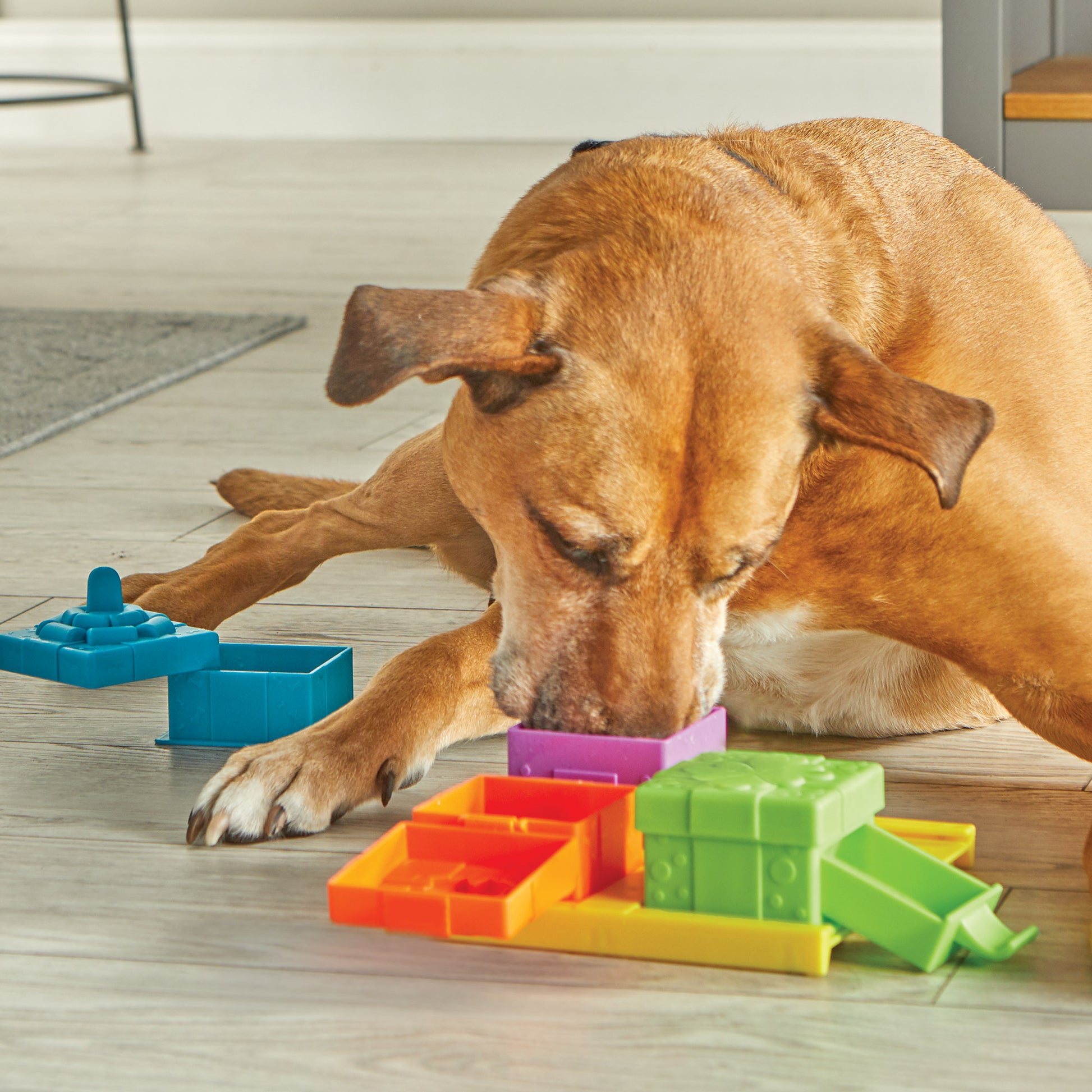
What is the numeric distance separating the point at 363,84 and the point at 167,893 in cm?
753

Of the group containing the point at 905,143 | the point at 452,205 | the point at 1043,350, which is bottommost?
the point at 452,205

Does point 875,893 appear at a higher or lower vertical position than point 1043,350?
lower

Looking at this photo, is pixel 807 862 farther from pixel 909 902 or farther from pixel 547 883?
pixel 547 883

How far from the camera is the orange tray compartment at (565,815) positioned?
142 cm

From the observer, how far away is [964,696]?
1.93 m

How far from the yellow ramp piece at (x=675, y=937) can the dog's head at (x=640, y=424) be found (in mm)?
202

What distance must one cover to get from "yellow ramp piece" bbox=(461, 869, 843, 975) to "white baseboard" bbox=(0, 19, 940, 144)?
6591 millimetres

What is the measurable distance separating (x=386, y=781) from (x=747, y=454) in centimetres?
53

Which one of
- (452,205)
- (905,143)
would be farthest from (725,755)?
(452,205)

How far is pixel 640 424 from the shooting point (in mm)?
1465

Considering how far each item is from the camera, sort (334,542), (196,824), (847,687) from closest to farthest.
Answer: (196,824)
(847,687)
(334,542)

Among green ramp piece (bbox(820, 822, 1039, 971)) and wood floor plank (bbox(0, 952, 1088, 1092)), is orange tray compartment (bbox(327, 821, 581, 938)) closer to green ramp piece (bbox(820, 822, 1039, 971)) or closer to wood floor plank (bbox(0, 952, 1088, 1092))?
wood floor plank (bbox(0, 952, 1088, 1092))

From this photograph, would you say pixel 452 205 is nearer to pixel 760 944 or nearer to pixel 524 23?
pixel 524 23

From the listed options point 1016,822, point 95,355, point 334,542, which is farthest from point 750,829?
point 95,355
